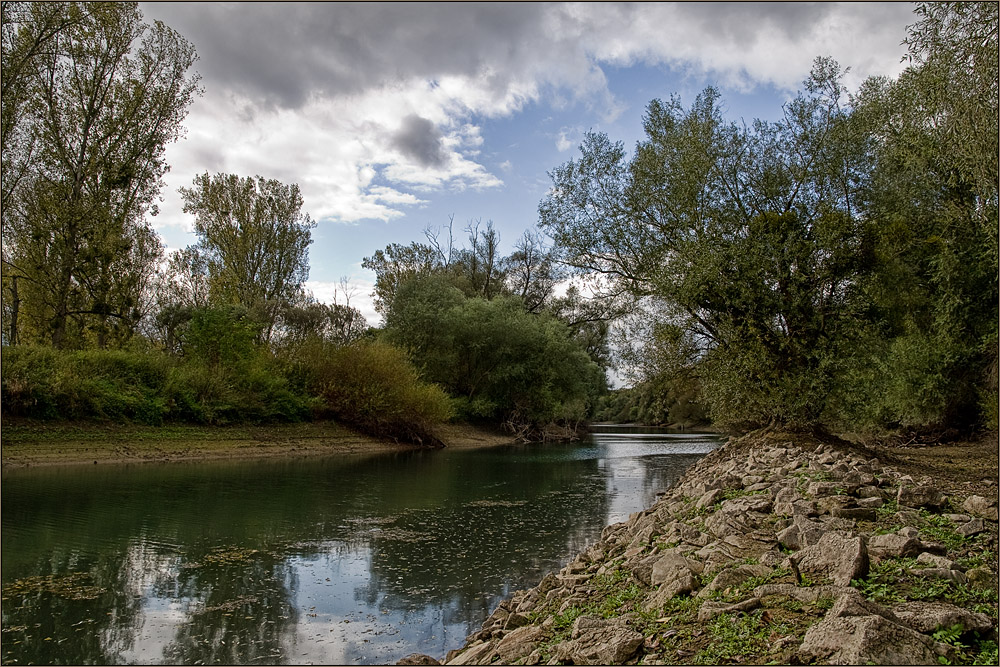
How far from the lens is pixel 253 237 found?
135 ft

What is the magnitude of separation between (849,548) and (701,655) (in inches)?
65.3

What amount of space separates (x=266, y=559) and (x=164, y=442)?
17132 millimetres

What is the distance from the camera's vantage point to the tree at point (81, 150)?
75.5ft

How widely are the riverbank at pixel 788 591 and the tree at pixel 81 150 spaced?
25119mm

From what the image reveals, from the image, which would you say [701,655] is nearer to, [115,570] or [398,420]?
[115,570]

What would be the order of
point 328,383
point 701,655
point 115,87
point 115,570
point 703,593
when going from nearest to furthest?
point 701,655, point 703,593, point 115,570, point 115,87, point 328,383

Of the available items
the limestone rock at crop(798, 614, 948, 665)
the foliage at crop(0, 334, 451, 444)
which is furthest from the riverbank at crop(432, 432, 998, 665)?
the foliage at crop(0, 334, 451, 444)

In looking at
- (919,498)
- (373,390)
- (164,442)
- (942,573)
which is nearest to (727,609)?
(942,573)

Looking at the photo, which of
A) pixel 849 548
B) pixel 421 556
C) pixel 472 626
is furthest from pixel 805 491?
pixel 421 556

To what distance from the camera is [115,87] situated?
26688mm

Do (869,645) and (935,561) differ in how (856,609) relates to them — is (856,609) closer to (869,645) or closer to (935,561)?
(869,645)

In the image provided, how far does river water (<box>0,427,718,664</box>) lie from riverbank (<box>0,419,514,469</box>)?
1.73 metres

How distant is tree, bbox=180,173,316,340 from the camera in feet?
131

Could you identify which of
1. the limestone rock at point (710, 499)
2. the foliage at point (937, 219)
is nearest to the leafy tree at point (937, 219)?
the foliage at point (937, 219)
